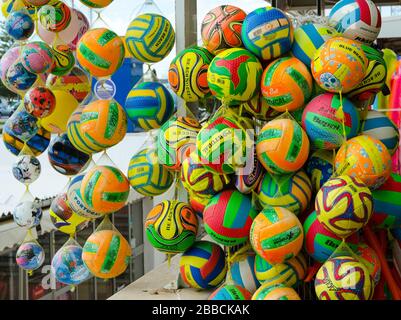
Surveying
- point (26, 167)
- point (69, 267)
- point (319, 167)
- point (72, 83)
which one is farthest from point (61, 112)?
point (319, 167)

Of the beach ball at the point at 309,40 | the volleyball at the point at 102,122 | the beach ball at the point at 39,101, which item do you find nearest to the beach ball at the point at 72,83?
the beach ball at the point at 39,101

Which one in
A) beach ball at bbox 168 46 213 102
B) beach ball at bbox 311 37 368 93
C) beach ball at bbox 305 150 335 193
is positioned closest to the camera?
beach ball at bbox 311 37 368 93

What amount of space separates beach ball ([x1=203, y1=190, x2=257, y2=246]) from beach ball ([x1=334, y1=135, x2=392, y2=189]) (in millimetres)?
294

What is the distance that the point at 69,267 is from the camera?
2.03 m

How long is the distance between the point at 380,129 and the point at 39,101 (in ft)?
3.67

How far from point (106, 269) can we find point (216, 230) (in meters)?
0.44

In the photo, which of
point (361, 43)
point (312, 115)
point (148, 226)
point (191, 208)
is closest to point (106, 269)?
point (148, 226)

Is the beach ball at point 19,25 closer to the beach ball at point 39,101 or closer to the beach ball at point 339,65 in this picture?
the beach ball at point 39,101

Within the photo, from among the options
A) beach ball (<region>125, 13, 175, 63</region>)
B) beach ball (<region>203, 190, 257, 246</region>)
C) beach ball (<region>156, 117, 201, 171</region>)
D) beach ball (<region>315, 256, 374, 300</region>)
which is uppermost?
beach ball (<region>125, 13, 175, 63</region>)

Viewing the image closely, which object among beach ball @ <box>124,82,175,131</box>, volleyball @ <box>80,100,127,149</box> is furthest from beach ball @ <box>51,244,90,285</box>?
beach ball @ <box>124,82,175,131</box>

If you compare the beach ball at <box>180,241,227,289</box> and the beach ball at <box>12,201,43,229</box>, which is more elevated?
the beach ball at <box>12,201,43,229</box>

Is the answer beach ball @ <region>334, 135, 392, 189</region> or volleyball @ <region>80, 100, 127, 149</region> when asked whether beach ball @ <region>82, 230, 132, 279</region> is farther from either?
beach ball @ <region>334, 135, 392, 189</region>

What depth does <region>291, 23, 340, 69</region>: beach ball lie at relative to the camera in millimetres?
1763

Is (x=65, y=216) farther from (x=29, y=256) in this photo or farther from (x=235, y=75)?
(x=235, y=75)
